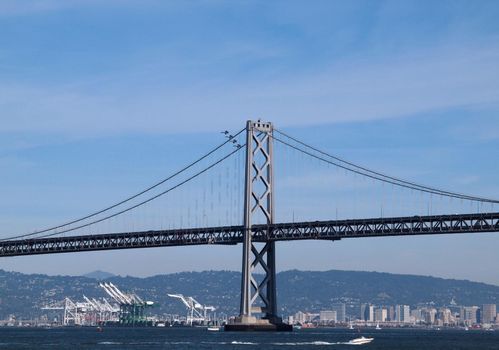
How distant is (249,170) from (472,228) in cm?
1942

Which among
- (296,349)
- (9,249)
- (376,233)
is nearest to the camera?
(296,349)

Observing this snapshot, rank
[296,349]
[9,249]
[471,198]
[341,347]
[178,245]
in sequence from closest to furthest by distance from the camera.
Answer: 1. [296,349]
2. [341,347]
3. [471,198]
4. [178,245]
5. [9,249]

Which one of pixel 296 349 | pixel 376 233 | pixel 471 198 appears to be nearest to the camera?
pixel 296 349

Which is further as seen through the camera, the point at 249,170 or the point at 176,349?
the point at 249,170

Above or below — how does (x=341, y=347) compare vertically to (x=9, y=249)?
below

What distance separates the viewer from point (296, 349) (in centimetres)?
7800

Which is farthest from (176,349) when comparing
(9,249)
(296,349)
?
(9,249)

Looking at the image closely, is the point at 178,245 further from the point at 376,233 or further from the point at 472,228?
the point at 472,228

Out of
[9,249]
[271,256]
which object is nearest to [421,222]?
[271,256]

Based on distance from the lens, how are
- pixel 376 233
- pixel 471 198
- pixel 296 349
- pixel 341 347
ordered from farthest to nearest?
pixel 376 233, pixel 471 198, pixel 341 347, pixel 296 349

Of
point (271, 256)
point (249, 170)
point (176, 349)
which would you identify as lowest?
point (176, 349)

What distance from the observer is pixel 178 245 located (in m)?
110

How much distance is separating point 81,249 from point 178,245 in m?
11.4

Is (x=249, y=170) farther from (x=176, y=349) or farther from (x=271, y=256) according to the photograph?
(x=176, y=349)
